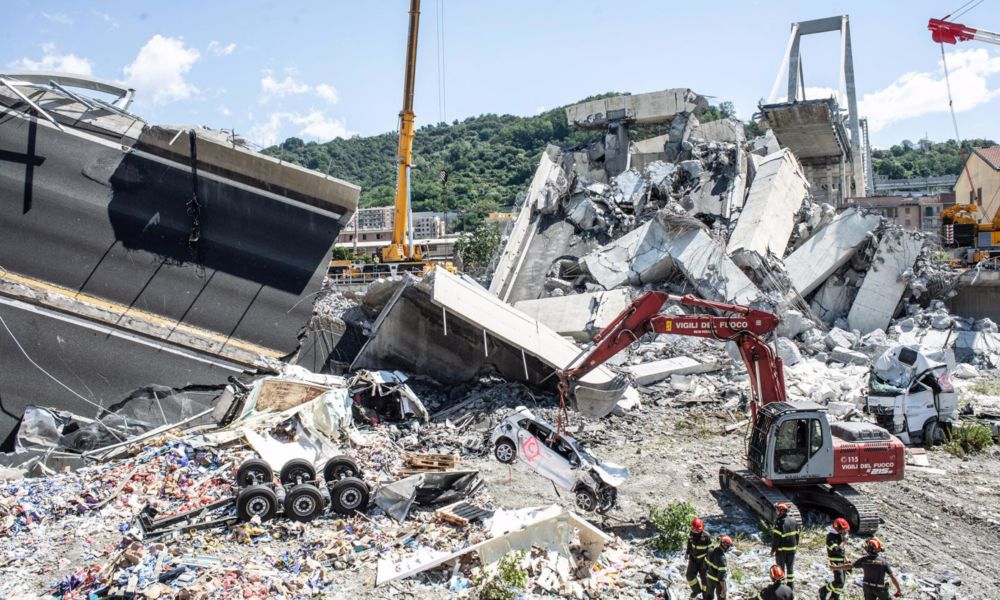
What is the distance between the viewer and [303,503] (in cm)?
894

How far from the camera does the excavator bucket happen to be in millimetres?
13570

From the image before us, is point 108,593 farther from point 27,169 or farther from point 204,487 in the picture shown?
point 27,169

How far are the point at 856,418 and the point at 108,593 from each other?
12.4 metres

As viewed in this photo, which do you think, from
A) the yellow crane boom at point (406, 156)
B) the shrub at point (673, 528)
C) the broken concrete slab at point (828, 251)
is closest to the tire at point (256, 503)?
the shrub at point (673, 528)

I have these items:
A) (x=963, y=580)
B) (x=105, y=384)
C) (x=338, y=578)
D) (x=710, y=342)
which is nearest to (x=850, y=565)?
(x=963, y=580)

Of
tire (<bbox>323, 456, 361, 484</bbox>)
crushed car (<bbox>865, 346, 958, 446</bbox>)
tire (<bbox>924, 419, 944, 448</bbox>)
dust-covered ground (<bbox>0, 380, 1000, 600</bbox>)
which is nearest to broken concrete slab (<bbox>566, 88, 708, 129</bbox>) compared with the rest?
crushed car (<bbox>865, 346, 958, 446</bbox>)

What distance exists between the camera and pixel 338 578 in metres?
7.55

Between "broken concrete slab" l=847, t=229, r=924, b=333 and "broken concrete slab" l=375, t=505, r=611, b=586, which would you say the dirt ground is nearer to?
"broken concrete slab" l=375, t=505, r=611, b=586

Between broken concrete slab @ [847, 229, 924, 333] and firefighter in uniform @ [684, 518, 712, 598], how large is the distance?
47.9ft

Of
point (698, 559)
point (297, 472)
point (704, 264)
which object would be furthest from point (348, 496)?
point (704, 264)

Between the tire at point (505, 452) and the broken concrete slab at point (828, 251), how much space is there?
12.0 metres

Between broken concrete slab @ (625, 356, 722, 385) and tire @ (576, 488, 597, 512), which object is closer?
tire @ (576, 488, 597, 512)

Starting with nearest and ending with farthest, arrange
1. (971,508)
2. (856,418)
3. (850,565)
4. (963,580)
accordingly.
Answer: (850,565) → (963,580) → (971,508) → (856,418)

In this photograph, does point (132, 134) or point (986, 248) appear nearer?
point (132, 134)
